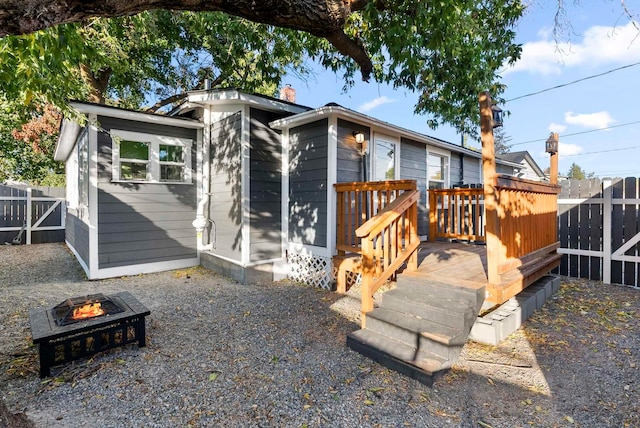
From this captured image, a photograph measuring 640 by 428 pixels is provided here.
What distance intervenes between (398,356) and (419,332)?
0.31 metres

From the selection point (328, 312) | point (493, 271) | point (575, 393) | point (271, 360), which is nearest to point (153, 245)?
point (328, 312)

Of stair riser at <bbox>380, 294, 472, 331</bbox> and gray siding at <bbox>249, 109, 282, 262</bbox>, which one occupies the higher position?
gray siding at <bbox>249, 109, 282, 262</bbox>

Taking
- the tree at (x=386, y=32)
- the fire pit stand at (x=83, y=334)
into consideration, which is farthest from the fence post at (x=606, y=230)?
the fire pit stand at (x=83, y=334)

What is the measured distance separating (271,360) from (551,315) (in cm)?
378

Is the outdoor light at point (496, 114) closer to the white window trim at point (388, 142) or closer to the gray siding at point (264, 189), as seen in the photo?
the white window trim at point (388, 142)

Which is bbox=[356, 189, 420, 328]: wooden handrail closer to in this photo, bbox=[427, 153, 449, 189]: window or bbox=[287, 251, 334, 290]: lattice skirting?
bbox=[287, 251, 334, 290]: lattice skirting

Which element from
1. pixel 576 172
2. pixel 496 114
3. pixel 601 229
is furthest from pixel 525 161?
pixel 576 172

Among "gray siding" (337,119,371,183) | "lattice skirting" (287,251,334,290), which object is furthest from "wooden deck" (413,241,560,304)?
"gray siding" (337,119,371,183)

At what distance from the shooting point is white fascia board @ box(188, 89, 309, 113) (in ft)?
19.0

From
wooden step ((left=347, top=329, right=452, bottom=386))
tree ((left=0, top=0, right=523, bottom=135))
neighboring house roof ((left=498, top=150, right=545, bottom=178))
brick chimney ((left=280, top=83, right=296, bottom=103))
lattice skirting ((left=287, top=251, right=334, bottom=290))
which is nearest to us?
tree ((left=0, top=0, right=523, bottom=135))

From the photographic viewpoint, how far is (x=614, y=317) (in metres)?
4.16

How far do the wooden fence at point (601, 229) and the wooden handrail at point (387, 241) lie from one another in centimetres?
426

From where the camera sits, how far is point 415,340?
119 inches

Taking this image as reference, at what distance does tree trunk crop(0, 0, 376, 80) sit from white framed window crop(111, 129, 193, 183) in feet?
16.9
